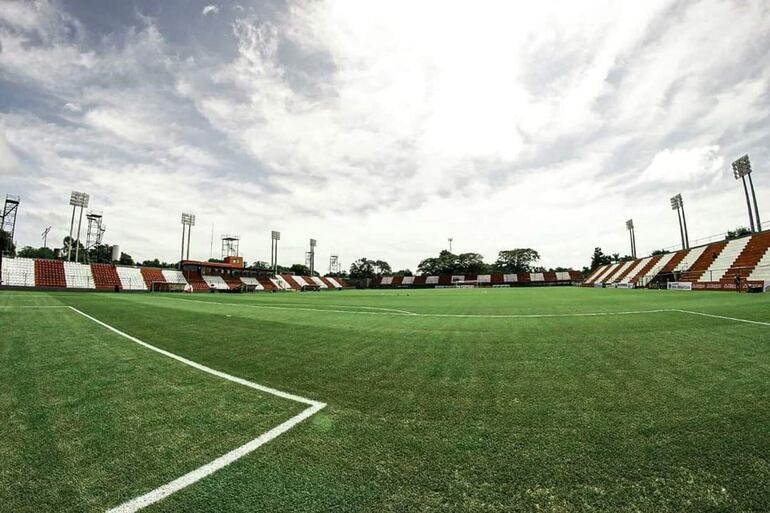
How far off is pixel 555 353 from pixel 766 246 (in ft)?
141

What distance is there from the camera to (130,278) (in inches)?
2277

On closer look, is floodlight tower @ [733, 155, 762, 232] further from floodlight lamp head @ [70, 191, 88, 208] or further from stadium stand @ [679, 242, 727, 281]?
floodlight lamp head @ [70, 191, 88, 208]

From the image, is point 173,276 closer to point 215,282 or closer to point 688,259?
point 215,282

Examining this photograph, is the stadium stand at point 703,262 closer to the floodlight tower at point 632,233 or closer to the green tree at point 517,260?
the floodlight tower at point 632,233

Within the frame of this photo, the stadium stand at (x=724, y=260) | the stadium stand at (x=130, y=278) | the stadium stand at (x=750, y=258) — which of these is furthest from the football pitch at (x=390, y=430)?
the stadium stand at (x=130, y=278)

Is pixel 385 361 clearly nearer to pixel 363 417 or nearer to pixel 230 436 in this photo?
pixel 363 417

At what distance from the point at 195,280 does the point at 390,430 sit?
72.2 meters

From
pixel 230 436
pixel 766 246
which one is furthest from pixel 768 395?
pixel 766 246

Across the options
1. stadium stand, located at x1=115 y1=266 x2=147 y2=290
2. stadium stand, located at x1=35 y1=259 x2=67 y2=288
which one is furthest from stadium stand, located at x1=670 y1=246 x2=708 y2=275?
stadium stand, located at x1=35 y1=259 x2=67 y2=288

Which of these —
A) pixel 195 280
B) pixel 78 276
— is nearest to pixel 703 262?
pixel 195 280

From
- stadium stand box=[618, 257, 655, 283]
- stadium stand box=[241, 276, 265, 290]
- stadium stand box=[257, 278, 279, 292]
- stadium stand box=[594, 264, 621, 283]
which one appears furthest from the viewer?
stadium stand box=[257, 278, 279, 292]

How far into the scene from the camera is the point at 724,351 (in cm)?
576

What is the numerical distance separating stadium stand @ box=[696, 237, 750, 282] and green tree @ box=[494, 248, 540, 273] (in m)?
87.2

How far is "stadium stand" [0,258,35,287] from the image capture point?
45.1 metres
